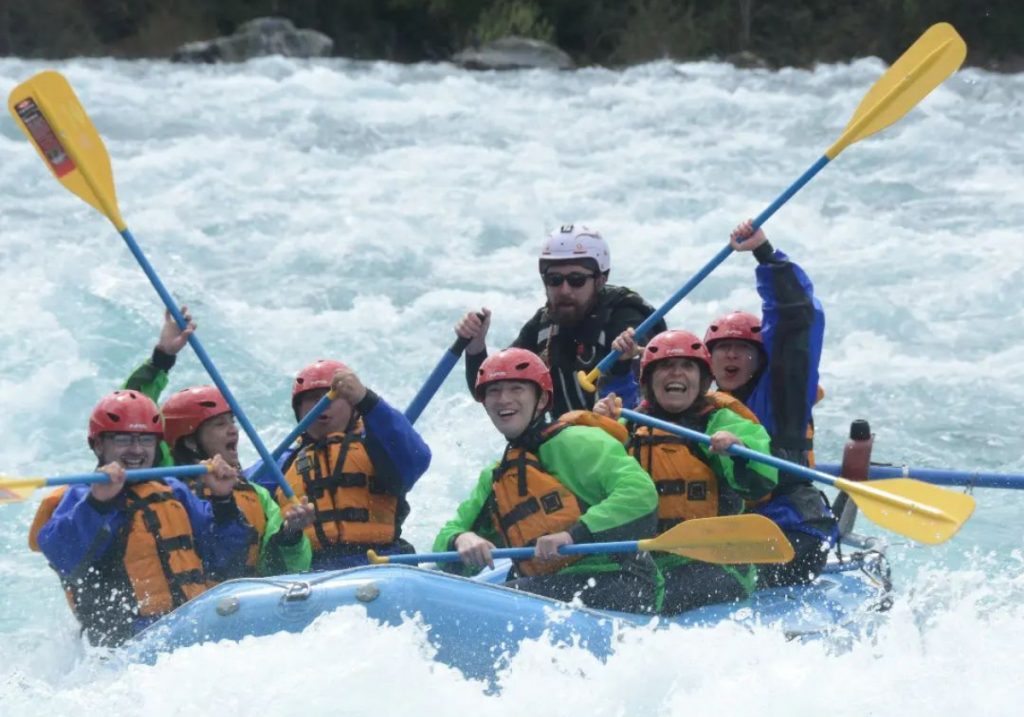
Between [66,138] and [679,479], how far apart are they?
2.54 m

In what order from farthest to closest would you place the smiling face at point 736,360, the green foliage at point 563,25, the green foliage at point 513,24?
the green foliage at point 513,24, the green foliage at point 563,25, the smiling face at point 736,360

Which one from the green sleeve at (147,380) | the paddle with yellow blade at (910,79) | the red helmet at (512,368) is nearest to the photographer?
the red helmet at (512,368)

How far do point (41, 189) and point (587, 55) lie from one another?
1518cm

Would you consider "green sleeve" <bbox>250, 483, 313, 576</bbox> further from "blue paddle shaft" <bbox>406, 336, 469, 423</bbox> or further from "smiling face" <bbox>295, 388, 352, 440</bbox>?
"blue paddle shaft" <bbox>406, 336, 469, 423</bbox>

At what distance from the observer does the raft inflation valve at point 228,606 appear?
4.57 m

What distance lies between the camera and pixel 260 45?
77.9 feet

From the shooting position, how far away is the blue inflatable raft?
4.47m

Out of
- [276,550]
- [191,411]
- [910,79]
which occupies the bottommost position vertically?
[276,550]

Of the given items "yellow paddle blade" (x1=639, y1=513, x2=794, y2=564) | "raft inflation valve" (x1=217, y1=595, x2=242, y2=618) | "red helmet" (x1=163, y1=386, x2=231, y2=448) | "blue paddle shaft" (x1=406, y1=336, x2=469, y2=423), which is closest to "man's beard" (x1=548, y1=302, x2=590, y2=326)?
"blue paddle shaft" (x1=406, y1=336, x2=469, y2=423)

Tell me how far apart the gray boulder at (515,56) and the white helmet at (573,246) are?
1750 cm

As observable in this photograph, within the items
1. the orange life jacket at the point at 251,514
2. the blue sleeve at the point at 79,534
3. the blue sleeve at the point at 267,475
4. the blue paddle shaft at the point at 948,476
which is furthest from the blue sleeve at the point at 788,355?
the blue sleeve at the point at 79,534

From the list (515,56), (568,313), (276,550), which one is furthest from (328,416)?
(515,56)

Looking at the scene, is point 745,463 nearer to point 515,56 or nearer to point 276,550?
point 276,550

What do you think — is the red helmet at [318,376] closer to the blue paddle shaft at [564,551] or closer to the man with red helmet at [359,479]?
the man with red helmet at [359,479]
